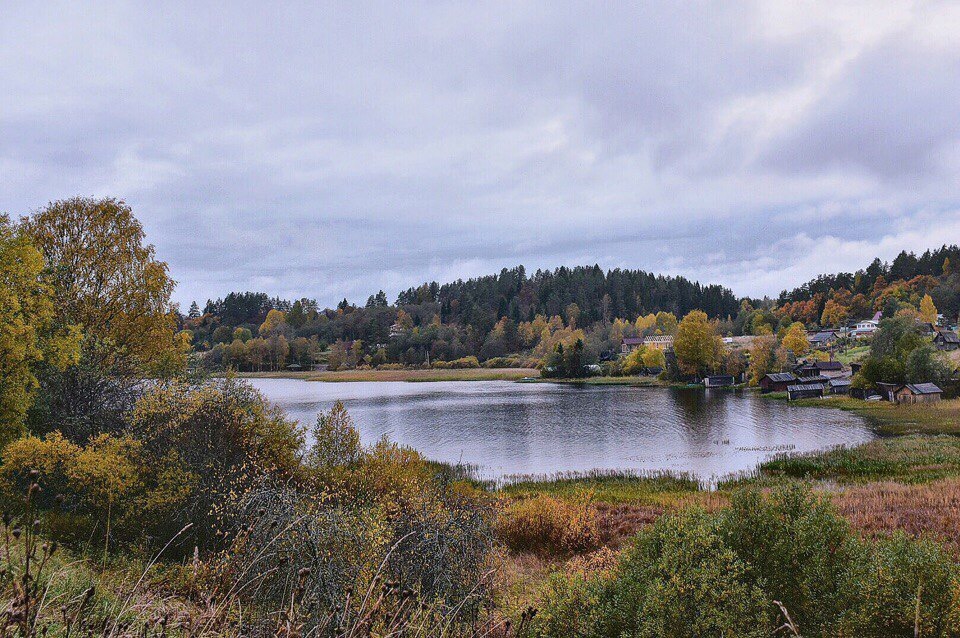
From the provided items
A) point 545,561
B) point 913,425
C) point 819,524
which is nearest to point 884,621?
point 819,524

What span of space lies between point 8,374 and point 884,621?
2135 cm

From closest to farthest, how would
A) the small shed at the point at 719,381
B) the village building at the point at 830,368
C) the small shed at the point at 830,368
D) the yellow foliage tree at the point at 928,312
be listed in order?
1. the village building at the point at 830,368
2. the small shed at the point at 830,368
3. the small shed at the point at 719,381
4. the yellow foliage tree at the point at 928,312

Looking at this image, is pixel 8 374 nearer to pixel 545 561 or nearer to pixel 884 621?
pixel 545 561

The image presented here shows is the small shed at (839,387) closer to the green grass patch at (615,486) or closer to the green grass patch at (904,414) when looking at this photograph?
the green grass patch at (904,414)

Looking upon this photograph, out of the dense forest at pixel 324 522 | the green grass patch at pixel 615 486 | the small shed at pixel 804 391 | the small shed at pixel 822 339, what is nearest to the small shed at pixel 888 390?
the small shed at pixel 804 391

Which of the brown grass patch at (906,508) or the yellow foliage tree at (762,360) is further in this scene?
the yellow foliage tree at (762,360)

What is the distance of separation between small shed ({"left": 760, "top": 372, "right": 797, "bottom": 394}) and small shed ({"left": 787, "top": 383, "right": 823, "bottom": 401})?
3548 mm

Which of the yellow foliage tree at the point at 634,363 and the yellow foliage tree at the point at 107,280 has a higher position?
the yellow foliage tree at the point at 107,280

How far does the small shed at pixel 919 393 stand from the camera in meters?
53.2

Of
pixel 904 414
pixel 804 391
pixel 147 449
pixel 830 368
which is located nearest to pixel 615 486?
pixel 147 449

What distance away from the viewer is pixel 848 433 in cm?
4119

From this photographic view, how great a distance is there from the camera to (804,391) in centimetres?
6519

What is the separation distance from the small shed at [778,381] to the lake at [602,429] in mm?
3009

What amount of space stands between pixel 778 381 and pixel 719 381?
12.5 m
